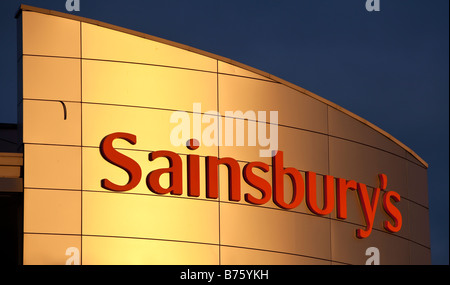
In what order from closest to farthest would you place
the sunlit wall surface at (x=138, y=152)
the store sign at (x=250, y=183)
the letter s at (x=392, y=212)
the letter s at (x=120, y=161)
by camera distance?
the sunlit wall surface at (x=138, y=152)
the letter s at (x=120, y=161)
the store sign at (x=250, y=183)
the letter s at (x=392, y=212)

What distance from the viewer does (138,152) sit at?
101ft

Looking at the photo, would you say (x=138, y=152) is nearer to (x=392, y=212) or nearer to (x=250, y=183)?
(x=250, y=183)

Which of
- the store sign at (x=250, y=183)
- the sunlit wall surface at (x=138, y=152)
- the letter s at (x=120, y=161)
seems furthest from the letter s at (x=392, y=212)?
the letter s at (x=120, y=161)

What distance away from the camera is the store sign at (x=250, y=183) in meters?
30.5

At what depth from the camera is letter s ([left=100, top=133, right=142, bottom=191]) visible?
3017 centimetres

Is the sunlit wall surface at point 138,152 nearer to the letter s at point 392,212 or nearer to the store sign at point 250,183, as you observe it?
the store sign at point 250,183

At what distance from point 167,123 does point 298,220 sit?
512 cm

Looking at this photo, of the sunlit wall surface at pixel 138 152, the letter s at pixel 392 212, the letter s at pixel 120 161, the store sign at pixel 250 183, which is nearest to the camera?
the sunlit wall surface at pixel 138 152

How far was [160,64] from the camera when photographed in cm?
3158

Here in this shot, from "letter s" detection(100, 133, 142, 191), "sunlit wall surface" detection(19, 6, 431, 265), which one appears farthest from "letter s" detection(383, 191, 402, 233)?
"letter s" detection(100, 133, 142, 191)

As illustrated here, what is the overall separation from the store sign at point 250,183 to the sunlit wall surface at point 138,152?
0.18 m

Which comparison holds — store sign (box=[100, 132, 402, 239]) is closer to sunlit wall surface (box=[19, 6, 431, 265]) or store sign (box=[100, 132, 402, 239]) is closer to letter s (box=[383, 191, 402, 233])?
letter s (box=[383, 191, 402, 233])

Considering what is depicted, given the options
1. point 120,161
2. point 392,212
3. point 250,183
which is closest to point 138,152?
point 120,161

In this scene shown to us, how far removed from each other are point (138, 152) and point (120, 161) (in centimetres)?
65
